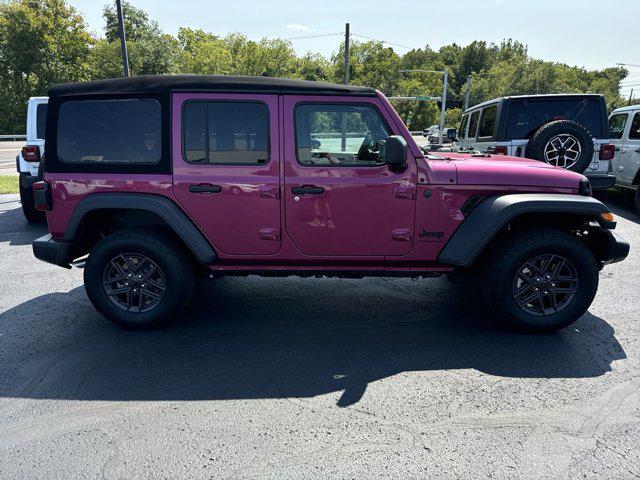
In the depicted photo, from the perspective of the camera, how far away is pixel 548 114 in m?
7.44

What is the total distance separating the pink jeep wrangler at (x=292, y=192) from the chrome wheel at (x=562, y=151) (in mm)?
3287

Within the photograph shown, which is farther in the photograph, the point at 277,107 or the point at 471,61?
the point at 471,61

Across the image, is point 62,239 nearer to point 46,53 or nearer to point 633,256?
point 633,256

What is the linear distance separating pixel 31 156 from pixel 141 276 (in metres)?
5.29

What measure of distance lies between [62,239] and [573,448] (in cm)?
389

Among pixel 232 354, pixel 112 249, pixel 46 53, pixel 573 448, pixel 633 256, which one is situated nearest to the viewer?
pixel 573 448

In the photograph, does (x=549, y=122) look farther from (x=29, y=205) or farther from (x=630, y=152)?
(x=29, y=205)

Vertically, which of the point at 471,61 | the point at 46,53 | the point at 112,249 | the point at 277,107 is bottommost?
the point at 112,249

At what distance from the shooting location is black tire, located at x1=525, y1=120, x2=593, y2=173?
6.62m

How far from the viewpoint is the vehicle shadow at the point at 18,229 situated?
7.01 metres

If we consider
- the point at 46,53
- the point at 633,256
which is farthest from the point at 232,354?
the point at 46,53

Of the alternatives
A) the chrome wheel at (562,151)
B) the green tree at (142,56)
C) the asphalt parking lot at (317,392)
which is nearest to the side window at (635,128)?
the chrome wheel at (562,151)

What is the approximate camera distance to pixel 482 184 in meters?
3.68

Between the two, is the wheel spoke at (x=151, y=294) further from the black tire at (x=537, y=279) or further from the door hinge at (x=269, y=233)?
Result: the black tire at (x=537, y=279)
